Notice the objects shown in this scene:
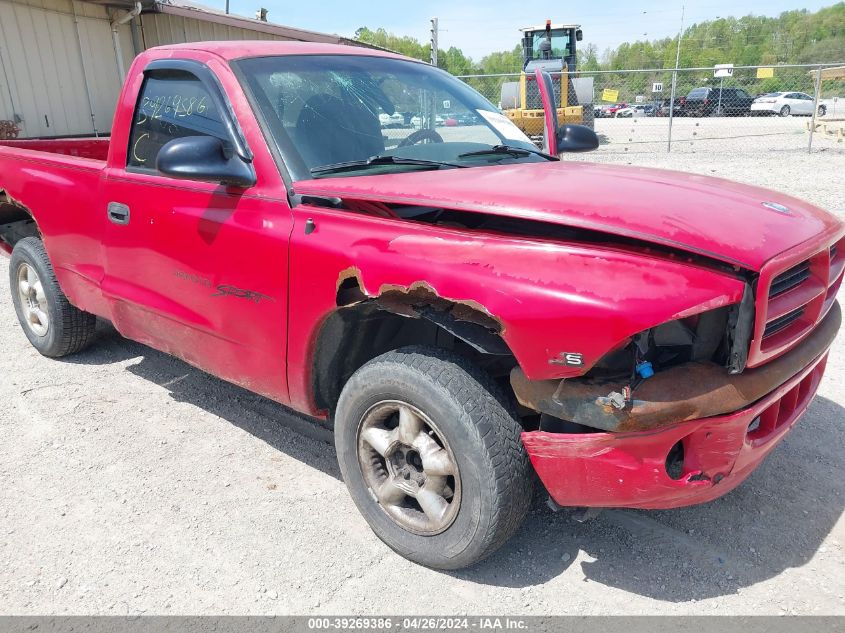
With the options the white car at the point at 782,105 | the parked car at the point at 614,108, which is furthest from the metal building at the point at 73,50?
the parked car at the point at 614,108

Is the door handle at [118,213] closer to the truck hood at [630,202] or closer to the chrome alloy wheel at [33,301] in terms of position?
the truck hood at [630,202]

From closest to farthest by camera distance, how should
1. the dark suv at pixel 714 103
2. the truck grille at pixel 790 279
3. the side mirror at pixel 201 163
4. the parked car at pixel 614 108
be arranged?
1. the truck grille at pixel 790 279
2. the side mirror at pixel 201 163
3. the dark suv at pixel 714 103
4. the parked car at pixel 614 108

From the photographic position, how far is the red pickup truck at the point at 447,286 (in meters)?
2.01

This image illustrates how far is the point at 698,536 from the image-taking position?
8.84ft

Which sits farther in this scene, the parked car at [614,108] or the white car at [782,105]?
the parked car at [614,108]

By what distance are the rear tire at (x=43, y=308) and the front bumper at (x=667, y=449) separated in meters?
3.48

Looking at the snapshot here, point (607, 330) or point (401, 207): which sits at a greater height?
point (401, 207)

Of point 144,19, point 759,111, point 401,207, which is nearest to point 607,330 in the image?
point 401,207

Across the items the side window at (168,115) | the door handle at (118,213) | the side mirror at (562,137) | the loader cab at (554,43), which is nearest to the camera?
the side window at (168,115)

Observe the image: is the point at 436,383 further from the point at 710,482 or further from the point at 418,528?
the point at 710,482

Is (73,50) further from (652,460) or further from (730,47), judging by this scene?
(730,47)

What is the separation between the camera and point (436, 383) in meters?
2.31

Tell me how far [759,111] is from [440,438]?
37270 millimetres

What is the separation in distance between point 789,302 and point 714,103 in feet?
109
